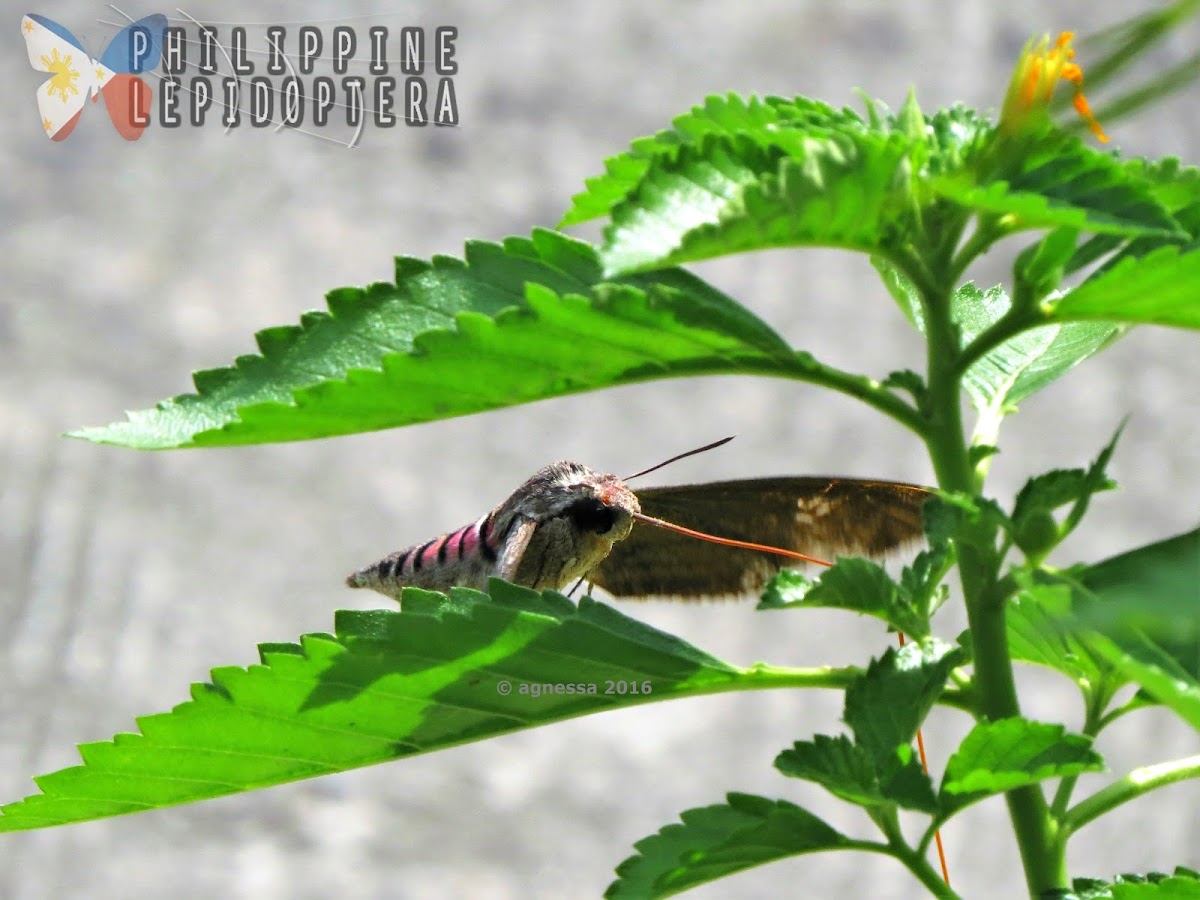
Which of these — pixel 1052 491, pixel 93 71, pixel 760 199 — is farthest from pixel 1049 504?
pixel 93 71

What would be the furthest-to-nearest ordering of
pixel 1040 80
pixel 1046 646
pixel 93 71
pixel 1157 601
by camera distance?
pixel 93 71 < pixel 1046 646 < pixel 1040 80 < pixel 1157 601

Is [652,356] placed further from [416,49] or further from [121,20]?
[121,20]

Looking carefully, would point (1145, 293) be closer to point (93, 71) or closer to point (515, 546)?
point (515, 546)

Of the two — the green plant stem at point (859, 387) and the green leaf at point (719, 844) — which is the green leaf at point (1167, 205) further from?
the green leaf at point (719, 844)

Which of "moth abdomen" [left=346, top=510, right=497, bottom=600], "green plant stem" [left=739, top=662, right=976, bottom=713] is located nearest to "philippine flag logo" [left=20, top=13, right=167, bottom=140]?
"moth abdomen" [left=346, top=510, right=497, bottom=600]

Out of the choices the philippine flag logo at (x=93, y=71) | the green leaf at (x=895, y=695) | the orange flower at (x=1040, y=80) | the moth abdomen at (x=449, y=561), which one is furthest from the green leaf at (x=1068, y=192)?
the philippine flag logo at (x=93, y=71)

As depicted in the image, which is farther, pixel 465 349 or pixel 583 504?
pixel 583 504

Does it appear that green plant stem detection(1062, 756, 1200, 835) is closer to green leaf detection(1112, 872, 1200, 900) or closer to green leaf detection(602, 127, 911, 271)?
green leaf detection(1112, 872, 1200, 900)

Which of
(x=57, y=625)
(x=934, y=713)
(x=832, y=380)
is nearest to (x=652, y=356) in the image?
(x=832, y=380)
